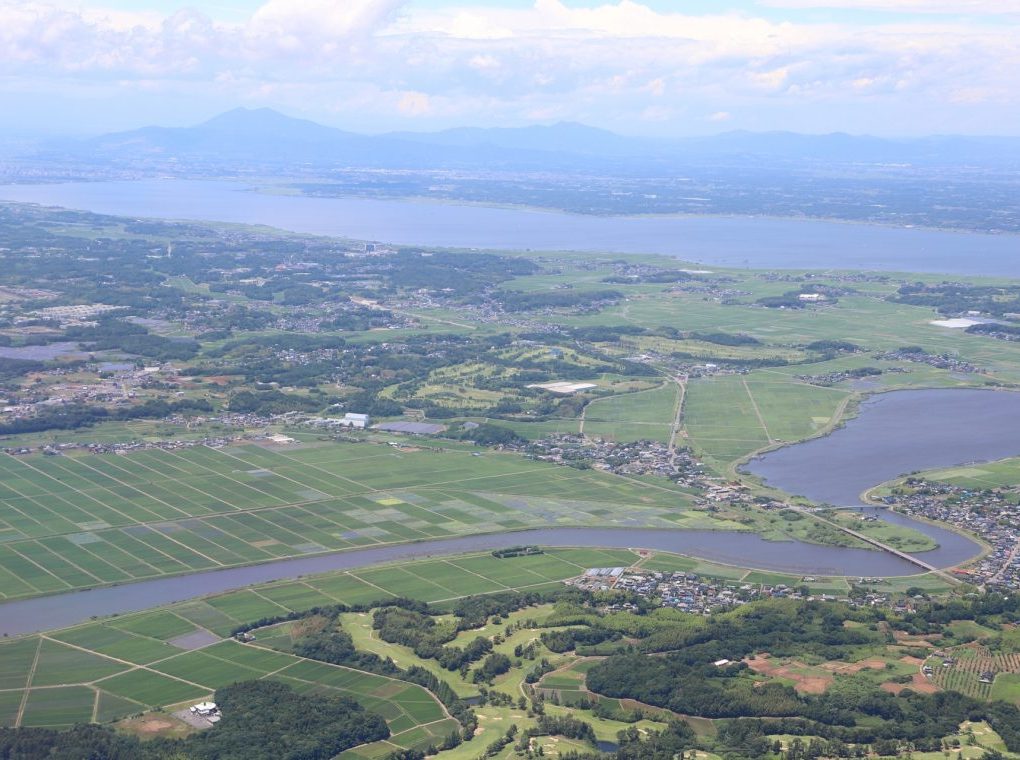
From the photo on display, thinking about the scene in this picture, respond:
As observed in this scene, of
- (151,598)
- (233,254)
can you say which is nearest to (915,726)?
(151,598)

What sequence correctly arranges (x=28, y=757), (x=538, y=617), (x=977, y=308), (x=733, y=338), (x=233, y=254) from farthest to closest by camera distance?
(x=233, y=254) → (x=977, y=308) → (x=733, y=338) → (x=538, y=617) → (x=28, y=757)

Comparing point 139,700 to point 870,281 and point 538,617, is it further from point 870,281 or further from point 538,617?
point 870,281

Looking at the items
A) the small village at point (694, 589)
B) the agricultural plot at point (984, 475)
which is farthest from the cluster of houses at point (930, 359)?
the small village at point (694, 589)

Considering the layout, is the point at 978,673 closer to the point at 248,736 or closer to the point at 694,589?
the point at 694,589

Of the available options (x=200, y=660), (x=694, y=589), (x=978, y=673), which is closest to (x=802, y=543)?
(x=694, y=589)

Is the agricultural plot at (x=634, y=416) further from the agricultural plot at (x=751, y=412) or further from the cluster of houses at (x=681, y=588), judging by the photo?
the cluster of houses at (x=681, y=588)

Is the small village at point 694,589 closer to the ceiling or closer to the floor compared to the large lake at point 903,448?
closer to the floor
